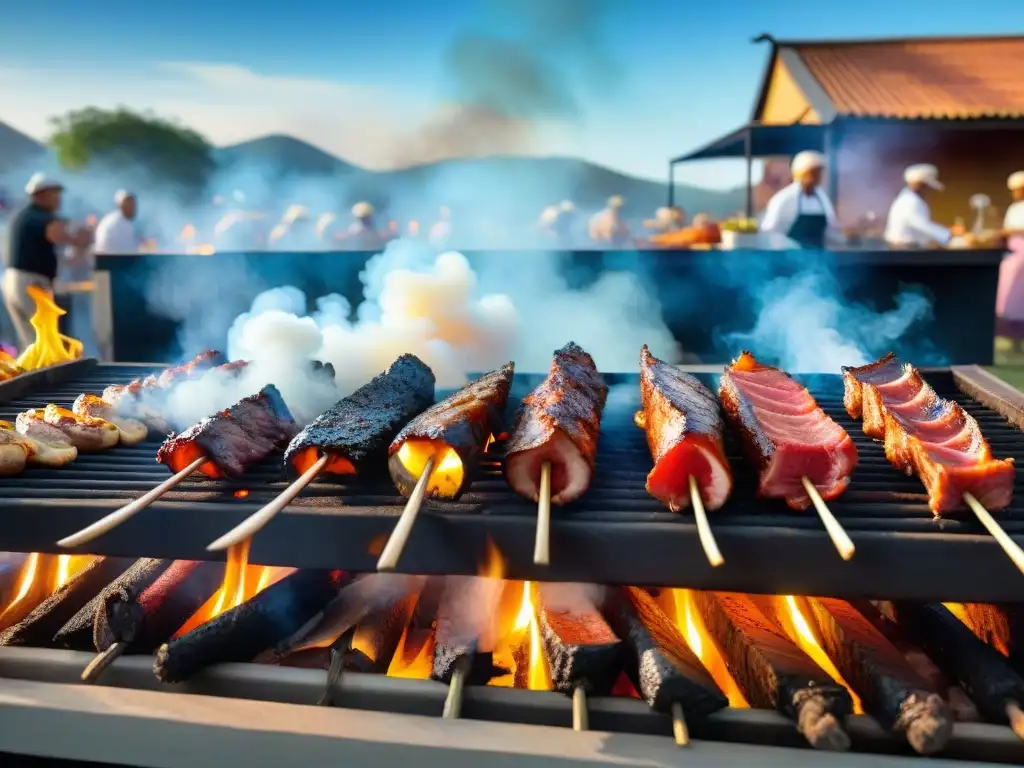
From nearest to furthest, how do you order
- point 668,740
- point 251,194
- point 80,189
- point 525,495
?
point 668,740
point 525,495
point 251,194
point 80,189

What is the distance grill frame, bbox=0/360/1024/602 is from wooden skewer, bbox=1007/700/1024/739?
Answer: 0.28 metres

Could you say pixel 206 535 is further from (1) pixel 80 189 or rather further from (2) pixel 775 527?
(1) pixel 80 189

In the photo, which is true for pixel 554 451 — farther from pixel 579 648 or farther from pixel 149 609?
pixel 149 609

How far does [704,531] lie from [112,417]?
2.58 metres

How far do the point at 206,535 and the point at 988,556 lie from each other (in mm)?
2242

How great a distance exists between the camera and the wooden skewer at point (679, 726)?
189cm

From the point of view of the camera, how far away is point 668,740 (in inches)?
Answer: 77.0

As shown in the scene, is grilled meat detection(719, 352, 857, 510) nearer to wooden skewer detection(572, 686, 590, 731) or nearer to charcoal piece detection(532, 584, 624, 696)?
charcoal piece detection(532, 584, 624, 696)

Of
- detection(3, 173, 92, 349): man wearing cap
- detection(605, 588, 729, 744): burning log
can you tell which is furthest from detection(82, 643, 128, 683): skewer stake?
detection(3, 173, 92, 349): man wearing cap

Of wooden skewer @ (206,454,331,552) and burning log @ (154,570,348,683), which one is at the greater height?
wooden skewer @ (206,454,331,552)

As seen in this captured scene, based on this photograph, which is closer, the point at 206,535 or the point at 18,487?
the point at 206,535

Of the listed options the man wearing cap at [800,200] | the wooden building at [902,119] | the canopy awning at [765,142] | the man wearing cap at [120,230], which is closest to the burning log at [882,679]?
the man wearing cap at [800,200]

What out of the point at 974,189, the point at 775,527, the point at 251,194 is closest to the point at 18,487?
the point at 775,527

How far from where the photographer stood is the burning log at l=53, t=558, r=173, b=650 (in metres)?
2.45
